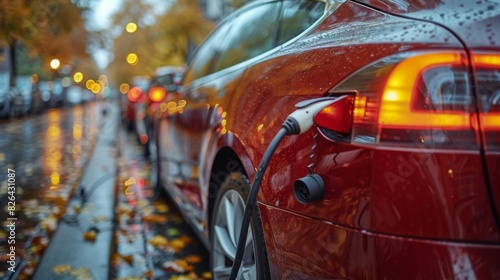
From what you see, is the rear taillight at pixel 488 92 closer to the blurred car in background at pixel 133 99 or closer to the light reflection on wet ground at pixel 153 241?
the light reflection on wet ground at pixel 153 241

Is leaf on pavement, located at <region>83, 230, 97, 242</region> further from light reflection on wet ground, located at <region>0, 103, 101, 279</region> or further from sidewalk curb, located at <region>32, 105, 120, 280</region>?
light reflection on wet ground, located at <region>0, 103, 101, 279</region>

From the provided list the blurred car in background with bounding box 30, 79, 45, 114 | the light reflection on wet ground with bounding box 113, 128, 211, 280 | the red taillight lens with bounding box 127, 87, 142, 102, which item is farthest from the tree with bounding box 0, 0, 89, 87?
the light reflection on wet ground with bounding box 113, 128, 211, 280

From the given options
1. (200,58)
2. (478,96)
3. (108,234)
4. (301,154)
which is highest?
(200,58)

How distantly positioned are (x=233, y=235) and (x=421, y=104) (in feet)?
4.69

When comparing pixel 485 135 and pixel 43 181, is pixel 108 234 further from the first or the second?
pixel 485 135

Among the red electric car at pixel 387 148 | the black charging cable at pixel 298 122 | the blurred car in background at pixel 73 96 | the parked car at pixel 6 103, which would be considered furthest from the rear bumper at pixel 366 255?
the blurred car in background at pixel 73 96

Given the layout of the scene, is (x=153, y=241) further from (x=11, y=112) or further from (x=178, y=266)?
(x=11, y=112)

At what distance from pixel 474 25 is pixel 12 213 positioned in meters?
4.21

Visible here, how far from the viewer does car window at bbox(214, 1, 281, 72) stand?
3.12 meters

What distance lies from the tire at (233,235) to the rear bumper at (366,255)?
179mm

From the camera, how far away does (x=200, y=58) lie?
191 inches

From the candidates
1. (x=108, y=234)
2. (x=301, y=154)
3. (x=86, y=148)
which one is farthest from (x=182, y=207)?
(x=86, y=148)

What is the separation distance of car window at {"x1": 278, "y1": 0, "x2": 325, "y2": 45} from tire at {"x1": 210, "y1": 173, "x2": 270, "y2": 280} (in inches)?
29.5

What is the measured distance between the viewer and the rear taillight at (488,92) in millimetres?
1601
